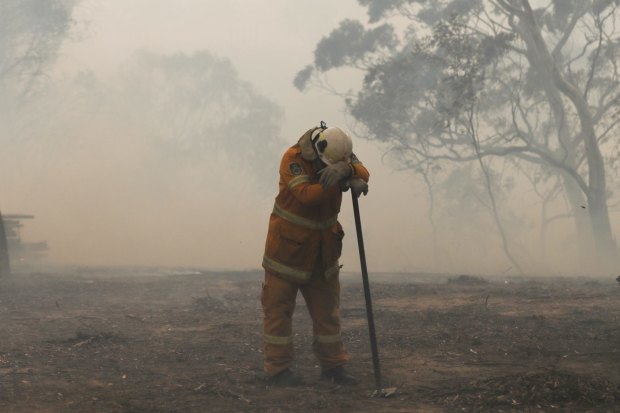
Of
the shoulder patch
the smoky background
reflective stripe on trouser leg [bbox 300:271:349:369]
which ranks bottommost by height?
reflective stripe on trouser leg [bbox 300:271:349:369]

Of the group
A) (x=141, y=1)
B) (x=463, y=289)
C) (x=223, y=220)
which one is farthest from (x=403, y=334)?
(x=141, y=1)

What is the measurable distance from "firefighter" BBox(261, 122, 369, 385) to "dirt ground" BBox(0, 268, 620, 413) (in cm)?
25

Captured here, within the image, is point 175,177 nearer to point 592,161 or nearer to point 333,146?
point 592,161

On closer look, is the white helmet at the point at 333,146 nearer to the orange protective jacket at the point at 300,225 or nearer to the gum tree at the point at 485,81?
the orange protective jacket at the point at 300,225

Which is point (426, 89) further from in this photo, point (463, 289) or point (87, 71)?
point (87, 71)

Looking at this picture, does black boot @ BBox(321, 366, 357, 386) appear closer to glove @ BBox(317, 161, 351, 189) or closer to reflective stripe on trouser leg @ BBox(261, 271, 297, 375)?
reflective stripe on trouser leg @ BBox(261, 271, 297, 375)

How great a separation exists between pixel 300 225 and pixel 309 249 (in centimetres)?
18

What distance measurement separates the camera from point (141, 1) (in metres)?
66.7

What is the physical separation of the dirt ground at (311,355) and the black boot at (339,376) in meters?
0.09

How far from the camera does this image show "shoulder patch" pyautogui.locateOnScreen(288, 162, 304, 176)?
5.57m

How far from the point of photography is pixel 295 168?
5586 mm

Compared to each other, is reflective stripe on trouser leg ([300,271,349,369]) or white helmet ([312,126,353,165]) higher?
white helmet ([312,126,353,165])

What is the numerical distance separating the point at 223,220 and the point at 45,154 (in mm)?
9375

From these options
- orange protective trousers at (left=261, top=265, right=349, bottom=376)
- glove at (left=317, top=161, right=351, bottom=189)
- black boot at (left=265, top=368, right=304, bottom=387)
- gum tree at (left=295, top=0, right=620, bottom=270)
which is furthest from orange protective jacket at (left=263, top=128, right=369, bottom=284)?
gum tree at (left=295, top=0, right=620, bottom=270)
